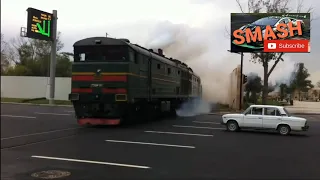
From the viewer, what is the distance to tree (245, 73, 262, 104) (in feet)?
122

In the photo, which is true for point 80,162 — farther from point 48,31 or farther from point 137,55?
point 137,55

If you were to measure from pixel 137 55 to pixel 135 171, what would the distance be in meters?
9.65

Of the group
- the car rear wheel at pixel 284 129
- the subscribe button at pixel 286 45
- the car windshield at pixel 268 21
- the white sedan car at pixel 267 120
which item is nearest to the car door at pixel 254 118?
the white sedan car at pixel 267 120

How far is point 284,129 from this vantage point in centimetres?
1575

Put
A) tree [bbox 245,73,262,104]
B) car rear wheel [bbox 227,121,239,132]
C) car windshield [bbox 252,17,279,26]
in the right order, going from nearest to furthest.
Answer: car rear wheel [bbox 227,121,239,132] → car windshield [bbox 252,17,279,26] → tree [bbox 245,73,262,104]

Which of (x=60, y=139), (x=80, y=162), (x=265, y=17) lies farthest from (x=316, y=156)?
(x=265, y=17)

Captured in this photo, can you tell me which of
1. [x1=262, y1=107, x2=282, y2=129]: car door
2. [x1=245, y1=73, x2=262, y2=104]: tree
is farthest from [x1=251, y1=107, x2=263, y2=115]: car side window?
[x1=245, y1=73, x2=262, y2=104]: tree

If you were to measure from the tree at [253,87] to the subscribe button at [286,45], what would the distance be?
4.53m

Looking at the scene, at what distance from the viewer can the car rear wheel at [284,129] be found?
51.5 feet

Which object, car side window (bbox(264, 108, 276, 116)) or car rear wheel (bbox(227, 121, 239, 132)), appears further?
car rear wheel (bbox(227, 121, 239, 132))

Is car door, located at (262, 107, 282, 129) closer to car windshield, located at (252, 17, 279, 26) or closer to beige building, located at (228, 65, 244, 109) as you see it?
beige building, located at (228, 65, 244, 109)

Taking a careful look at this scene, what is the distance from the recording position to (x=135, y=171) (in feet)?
23.8

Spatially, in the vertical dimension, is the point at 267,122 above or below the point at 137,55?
below

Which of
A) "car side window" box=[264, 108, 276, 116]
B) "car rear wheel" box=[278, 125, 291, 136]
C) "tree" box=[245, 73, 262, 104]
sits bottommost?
"car rear wheel" box=[278, 125, 291, 136]
